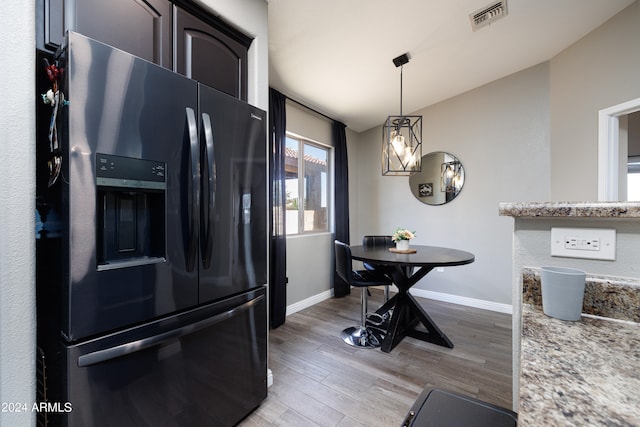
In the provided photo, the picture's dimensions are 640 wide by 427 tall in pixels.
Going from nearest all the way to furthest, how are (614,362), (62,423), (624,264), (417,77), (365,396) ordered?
(614,362)
(624,264)
(62,423)
(365,396)
(417,77)

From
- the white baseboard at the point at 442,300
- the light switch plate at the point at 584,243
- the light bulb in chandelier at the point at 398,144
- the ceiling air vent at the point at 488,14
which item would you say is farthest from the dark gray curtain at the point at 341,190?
the light switch plate at the point at 584,243

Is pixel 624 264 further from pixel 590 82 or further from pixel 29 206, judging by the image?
pixel 590 82

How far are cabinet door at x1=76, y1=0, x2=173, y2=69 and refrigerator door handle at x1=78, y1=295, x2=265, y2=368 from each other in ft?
4.00

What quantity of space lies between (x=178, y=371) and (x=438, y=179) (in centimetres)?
366

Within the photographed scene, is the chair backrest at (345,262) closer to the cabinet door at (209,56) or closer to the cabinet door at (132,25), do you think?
the cabinet door at (209,56)

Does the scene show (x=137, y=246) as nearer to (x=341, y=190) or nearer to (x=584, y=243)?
(x=584, y=243)

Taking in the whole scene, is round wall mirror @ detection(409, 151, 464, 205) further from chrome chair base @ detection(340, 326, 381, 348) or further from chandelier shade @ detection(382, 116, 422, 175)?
chrome chair base @ detection(340, 326, 381, 348)

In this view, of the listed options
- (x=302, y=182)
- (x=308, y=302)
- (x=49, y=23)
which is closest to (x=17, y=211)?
(x=49, y=23)

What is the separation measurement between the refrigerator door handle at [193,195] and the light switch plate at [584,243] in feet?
4.52

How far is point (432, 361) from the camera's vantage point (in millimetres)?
2283

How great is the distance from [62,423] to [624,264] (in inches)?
73.7

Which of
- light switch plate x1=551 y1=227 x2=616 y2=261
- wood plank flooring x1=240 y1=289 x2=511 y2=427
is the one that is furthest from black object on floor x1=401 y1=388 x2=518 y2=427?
wood plank flooring x1=240 y1=289 x2=511 y2=427

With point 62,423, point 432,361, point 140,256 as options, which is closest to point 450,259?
point 432,361

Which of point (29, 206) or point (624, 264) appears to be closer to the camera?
point (624, 264)
